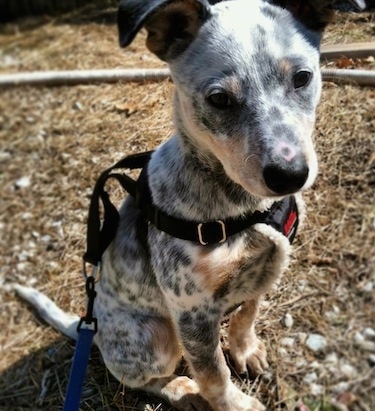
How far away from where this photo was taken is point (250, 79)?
1900 millimetres

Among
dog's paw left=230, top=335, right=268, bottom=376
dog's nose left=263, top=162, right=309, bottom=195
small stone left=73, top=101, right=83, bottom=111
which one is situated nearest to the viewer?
dog's nose left=263, top=162, right=309, bottom=195

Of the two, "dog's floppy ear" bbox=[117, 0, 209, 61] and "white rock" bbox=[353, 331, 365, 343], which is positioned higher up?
"dog's floppy ear" bbox=[117, 0, 209, 61]

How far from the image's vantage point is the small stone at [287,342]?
2.92 m

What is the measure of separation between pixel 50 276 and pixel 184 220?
2.07 meters

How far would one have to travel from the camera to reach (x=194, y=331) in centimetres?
233

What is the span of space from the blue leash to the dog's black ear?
1.55 m

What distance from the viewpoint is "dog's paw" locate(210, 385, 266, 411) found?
101 inches

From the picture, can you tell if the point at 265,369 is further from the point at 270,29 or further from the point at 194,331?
the point at 270,29

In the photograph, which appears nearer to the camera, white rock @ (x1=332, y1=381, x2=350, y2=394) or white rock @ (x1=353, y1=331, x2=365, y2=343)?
white rock @ (x1=332, y1=381, x2=350, y2=394)

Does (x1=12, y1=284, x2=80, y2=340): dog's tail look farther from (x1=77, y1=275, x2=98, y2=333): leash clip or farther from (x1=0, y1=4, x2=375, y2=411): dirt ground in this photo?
(x1=77, y1=275, x2=98, y2=333): leash clip

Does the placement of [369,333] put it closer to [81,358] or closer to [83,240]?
[81,358]

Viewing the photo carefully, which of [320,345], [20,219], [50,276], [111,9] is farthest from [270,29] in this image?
[111,9]

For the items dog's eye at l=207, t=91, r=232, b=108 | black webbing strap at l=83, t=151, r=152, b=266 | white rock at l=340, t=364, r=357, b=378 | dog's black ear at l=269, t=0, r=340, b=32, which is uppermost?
dog's black ear at l=269, t=0, r=340, b=32

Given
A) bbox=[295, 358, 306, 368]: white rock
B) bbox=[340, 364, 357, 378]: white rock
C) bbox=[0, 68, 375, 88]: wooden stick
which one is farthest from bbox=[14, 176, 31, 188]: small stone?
bbox=[340, 364, 357, 378]: white rock
